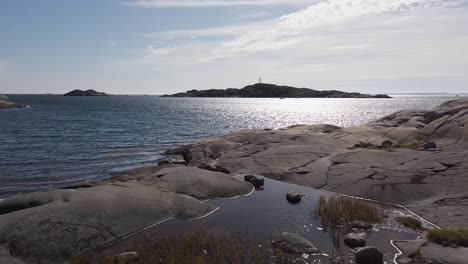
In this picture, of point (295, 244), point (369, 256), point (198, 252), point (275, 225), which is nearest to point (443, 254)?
point (369, 256)

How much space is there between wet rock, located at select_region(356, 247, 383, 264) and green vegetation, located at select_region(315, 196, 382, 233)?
345cm

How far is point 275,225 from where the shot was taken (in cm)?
1777

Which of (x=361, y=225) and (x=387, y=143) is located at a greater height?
(x=387, y=143)

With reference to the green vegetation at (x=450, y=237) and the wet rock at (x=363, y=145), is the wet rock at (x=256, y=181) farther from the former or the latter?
the wet rock at (x=363, y=145)

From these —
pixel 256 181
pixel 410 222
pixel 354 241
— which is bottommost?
pixel 410 222

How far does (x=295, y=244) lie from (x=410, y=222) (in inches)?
266

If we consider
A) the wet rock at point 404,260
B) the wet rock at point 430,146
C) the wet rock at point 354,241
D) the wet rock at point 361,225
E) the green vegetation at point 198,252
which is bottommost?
the wet rock at point 361,225

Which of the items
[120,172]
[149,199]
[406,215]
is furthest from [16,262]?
[120,172]

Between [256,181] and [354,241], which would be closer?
[354,241]

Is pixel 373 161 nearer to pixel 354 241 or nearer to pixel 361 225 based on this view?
pixel 361 225

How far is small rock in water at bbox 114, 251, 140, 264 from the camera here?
514 inches

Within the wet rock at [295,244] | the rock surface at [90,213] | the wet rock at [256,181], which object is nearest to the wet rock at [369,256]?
the wet rock at [295,244]

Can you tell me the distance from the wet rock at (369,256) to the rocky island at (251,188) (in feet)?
0.12

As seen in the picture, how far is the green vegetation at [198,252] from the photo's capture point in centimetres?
1318
